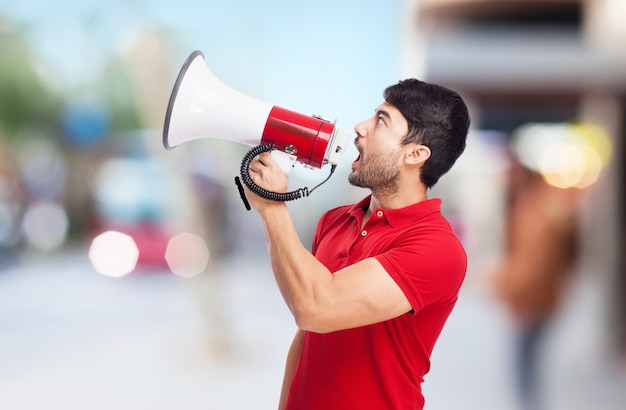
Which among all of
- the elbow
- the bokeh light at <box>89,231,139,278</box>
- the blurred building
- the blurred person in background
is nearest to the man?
the elbow

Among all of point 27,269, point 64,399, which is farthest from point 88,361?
point 27,269

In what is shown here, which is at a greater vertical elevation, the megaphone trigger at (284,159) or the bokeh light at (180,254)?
the megaphone trigger at (284,159)

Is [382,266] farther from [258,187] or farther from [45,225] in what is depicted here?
[45,225]

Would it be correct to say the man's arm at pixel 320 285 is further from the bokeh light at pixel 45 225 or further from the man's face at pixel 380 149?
the bokeh light at pixel 45 225

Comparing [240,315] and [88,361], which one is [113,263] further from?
[88,361]

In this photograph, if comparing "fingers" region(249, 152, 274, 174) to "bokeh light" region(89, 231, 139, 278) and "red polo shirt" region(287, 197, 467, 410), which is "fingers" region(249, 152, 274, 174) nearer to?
"red polo shirt" region(287, 197, 467, 410)

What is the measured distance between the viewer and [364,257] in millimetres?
1240

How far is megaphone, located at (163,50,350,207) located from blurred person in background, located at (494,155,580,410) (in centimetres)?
174

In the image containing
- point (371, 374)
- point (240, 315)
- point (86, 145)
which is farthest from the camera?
point (86, 145)

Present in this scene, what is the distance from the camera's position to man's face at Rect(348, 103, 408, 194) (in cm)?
124

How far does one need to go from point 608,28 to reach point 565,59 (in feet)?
2.28

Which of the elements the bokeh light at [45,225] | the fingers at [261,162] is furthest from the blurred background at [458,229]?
the bokeh light at [45,225]

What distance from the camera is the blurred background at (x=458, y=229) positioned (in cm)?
320

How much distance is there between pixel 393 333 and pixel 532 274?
172 centimetres
